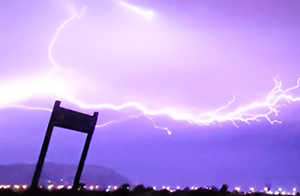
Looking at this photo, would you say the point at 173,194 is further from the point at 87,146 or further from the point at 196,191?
the point at 87,146

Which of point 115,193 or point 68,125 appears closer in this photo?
point 115,193

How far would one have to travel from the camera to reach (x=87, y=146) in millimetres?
6547

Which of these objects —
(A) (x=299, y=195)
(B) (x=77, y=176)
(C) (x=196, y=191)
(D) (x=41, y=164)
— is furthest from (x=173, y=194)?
(A) (x=299, y=195)

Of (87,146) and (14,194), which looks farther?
(87,146)

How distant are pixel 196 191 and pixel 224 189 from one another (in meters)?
0.93

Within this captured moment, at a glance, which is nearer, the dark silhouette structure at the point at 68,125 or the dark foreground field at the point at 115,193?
the dark foreground field at the point at 115,193

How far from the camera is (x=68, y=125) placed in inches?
238

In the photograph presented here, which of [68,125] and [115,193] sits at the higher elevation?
[68,125]

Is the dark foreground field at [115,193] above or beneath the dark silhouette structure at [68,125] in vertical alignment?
beneath

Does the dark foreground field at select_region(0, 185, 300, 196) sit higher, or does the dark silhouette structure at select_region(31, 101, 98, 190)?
the dark silhouette structure at select_region(31, 101, 98, 190)

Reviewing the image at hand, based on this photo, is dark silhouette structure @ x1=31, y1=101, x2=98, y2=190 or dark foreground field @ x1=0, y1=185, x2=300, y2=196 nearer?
dark foreground field @ x1=0, y1=185, x2=300, y2=196

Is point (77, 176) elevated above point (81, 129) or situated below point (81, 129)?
below

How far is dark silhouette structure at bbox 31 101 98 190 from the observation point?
5770mm

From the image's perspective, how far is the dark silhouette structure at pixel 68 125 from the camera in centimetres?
577
